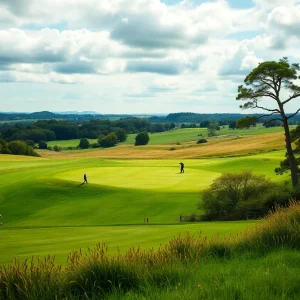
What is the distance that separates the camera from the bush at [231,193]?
32719 millimetres

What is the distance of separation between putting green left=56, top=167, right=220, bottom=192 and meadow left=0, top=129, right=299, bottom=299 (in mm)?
106

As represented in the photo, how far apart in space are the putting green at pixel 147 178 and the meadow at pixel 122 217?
11 cm

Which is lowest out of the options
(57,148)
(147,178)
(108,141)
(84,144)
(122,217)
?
(57,148)

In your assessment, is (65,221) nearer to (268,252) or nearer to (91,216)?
(91,216)

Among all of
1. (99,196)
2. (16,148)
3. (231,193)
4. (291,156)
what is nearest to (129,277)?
(231,193)

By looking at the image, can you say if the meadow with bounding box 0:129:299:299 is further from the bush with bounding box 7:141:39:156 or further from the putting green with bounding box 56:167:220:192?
the bush with bounding box 7:141:39:156

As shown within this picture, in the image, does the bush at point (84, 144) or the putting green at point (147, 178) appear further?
the bush at point (84, 144)

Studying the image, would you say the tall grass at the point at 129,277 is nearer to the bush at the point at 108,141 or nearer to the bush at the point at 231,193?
the bush at the point at 231,193

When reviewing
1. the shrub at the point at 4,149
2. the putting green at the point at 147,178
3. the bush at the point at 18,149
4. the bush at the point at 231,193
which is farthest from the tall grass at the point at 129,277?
the bush at the point at 18,149

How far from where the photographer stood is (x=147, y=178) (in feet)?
169

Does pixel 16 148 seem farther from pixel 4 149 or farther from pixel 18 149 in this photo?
pixel 4 149

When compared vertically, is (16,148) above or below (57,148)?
above

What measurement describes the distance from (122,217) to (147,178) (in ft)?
51.8

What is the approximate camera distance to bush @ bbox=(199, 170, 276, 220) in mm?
32719
